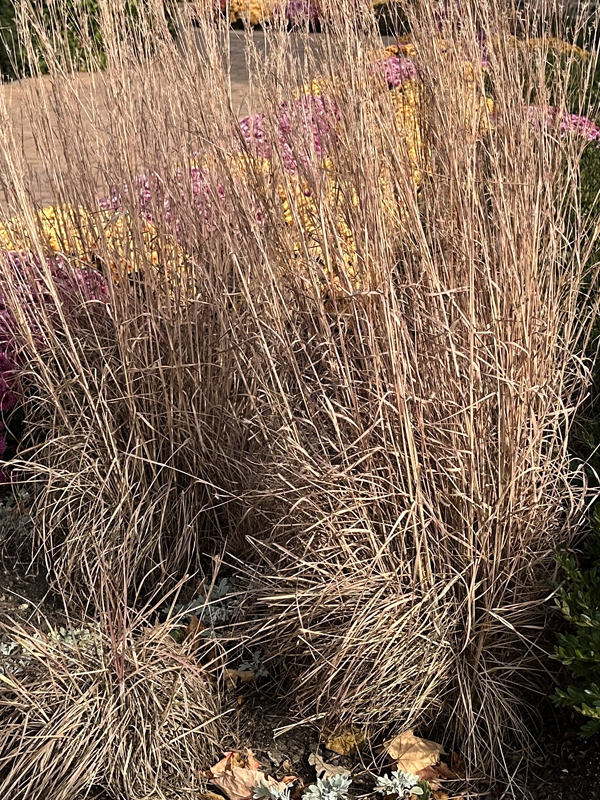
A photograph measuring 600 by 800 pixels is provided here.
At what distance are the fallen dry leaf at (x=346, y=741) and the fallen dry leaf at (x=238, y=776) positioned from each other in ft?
0.57

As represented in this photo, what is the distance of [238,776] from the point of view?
225cm

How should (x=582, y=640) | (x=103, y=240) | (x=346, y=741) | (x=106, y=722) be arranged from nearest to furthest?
1. (x=582, y=640)
2. (x=106, y=722)
3. (x=346, y=741)
4. (x=103, y=240)

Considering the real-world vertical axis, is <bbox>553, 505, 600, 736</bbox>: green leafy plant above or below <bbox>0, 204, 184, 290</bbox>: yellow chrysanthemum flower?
below

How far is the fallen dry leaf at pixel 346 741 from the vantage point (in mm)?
2340

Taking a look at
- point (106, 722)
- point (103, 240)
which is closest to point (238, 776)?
point (106, 722)

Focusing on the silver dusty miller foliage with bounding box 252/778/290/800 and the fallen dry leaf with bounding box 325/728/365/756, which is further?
the fallen dry leaf with bounding box 325/728/365/756

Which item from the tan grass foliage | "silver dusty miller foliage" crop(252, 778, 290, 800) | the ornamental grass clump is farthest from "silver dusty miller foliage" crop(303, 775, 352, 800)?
the tan grass foliage

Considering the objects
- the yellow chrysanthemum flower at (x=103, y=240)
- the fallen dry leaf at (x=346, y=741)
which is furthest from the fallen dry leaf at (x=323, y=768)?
the yellow chrysanthemum flower at (x=103, y=240)

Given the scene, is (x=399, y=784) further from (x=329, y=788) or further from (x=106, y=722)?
(x=106, y=722)

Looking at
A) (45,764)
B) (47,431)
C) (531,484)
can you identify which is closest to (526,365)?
(531,484)

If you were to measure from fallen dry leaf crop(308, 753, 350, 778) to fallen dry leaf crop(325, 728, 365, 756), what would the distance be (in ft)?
0.14

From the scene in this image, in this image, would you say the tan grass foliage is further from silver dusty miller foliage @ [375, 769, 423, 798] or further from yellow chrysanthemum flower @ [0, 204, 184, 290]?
yellow chrysanthemum flower @ [0, 204, 184, 290]

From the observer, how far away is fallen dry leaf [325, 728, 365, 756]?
7.68 feet

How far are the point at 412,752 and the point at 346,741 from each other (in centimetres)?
18
